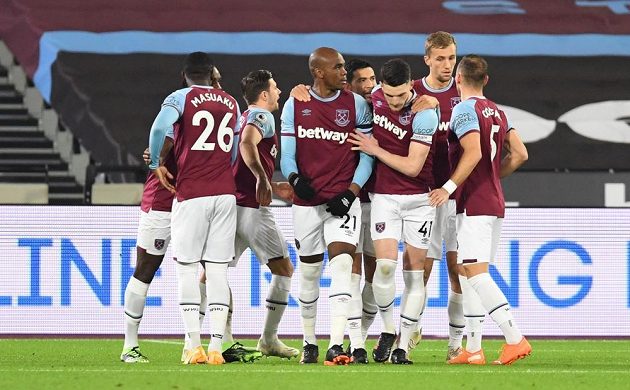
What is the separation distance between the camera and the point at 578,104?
17281mm

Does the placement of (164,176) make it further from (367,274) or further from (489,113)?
(489,113)

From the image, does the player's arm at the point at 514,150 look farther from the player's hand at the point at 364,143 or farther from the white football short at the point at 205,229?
the white football short at the point at 205,229

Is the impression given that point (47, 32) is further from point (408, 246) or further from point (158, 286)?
point (408, 246)

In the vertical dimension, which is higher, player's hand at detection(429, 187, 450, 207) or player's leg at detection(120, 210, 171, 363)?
player's hand at detection(429, 187, 450, 207)

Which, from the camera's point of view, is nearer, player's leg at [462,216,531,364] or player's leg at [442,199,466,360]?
player's leg at [462,216,531,364]

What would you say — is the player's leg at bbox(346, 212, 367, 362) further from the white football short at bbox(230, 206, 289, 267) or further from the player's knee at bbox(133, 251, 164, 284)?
the player's knee at bbox(133, 251, 164, 284)

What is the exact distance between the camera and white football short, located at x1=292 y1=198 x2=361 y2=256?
8.50 meters

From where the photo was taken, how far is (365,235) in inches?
367

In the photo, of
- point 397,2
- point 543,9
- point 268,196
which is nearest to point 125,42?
point 397,2

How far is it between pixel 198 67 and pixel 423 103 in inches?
58.0

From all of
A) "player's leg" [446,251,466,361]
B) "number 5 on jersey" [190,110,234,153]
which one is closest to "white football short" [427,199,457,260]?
"player's leg" [446,251,466,361]

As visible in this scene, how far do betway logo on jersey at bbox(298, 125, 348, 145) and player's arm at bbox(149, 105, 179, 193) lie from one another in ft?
2.64

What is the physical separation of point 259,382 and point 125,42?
36.5 feet

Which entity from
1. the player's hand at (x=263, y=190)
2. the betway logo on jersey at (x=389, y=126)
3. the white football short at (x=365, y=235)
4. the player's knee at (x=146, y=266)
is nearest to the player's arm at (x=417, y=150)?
the betway logo on jersey at (x=389, y=126)
